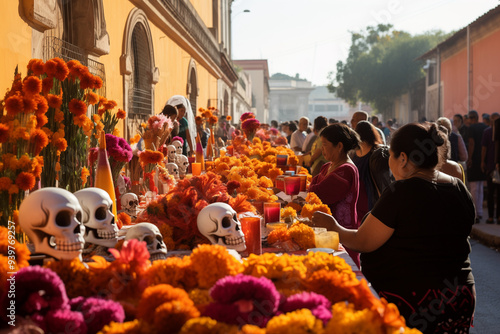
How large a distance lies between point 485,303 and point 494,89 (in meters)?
14.5

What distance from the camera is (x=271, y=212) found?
2.98 m

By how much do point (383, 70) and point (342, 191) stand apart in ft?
119

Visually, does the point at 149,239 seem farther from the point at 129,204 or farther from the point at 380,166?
the point at 380,166

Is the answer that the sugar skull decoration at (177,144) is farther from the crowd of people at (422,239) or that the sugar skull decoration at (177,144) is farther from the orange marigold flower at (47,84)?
the crowd of people at (422,239)

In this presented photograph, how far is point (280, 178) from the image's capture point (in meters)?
4.51

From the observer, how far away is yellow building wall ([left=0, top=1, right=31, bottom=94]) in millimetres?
3959

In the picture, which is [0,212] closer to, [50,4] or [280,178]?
[280,178]

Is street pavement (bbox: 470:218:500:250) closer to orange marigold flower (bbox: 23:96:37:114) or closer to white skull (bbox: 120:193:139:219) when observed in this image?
white skull (bbox: 120:193:139:219)

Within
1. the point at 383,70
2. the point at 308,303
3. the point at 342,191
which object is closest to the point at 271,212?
the point at 342,191

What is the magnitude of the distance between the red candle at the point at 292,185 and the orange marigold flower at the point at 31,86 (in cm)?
199

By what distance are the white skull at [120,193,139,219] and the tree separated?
116ft

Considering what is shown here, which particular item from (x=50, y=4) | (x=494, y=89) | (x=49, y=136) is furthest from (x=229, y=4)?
(x=49, y=136)

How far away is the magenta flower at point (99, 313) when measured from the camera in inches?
47.7

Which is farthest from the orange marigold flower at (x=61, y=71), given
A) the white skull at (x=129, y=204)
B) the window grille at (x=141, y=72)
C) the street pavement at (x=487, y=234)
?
the window grille at (x=141, y=72)
